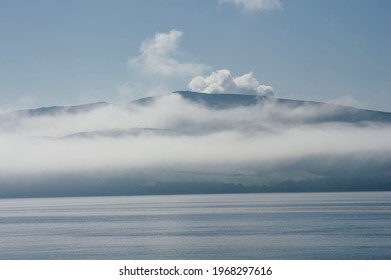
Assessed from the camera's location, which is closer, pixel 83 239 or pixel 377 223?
pixel 83 239

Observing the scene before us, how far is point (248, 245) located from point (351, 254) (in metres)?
8.82

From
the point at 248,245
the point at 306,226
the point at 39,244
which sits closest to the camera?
the point at 248,245

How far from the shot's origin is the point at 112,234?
62656 millimetres
